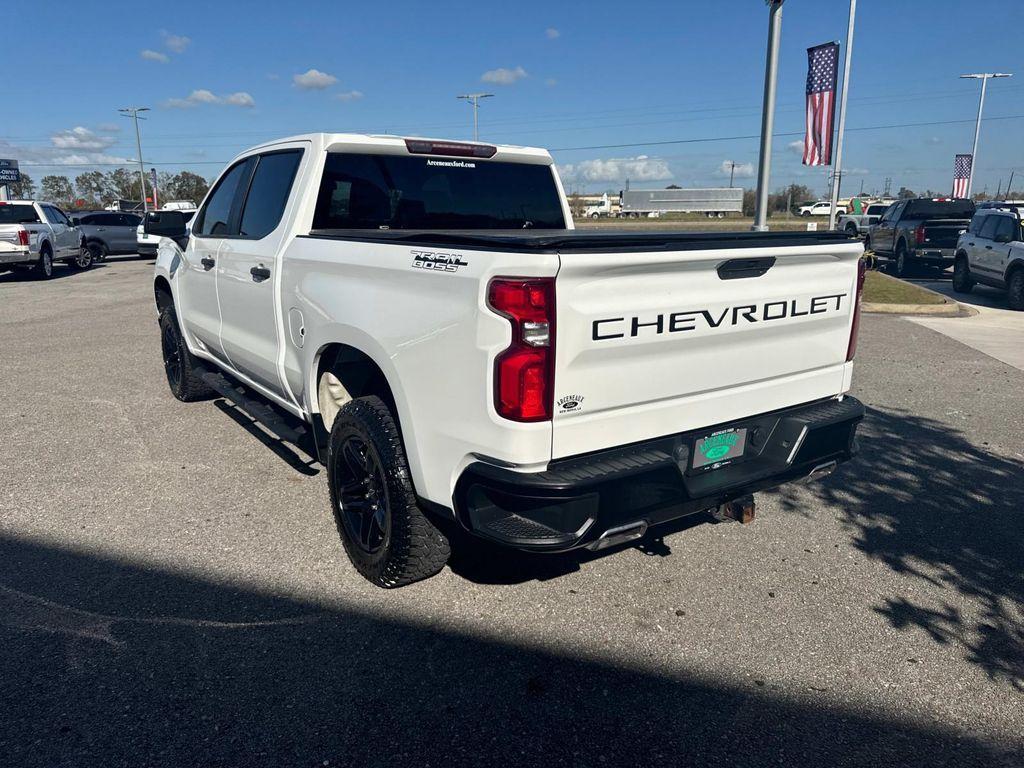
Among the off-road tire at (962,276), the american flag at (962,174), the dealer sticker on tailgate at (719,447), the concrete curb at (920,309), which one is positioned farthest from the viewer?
the american flag at (962,174)

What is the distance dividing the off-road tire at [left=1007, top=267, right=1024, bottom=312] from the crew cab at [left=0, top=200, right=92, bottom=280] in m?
20.9

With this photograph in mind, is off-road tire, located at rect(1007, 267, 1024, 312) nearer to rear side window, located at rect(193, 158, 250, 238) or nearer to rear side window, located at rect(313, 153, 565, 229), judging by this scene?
rear side window, located at rect(313, 153, 565, 229)

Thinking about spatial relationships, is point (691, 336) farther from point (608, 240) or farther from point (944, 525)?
point (944, 525)

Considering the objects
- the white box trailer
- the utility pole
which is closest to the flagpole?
the utility pole

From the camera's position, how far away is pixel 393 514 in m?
3.30

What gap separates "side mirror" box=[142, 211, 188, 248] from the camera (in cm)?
559

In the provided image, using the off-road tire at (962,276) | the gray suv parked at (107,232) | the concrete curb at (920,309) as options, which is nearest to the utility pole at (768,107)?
the concrete curb at (920,309)

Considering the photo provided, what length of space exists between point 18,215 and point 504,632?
20.1 metres

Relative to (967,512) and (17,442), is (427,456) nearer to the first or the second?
(967,512)

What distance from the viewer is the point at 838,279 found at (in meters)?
3.60

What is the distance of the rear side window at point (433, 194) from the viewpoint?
4337 mm

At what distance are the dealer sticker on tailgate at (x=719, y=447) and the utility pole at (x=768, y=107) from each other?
26.7 ft

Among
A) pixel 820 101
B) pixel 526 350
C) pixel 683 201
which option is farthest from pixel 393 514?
pixel 683 201

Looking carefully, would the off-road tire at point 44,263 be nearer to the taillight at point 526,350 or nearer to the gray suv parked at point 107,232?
the gray suv parked at point 107,232
